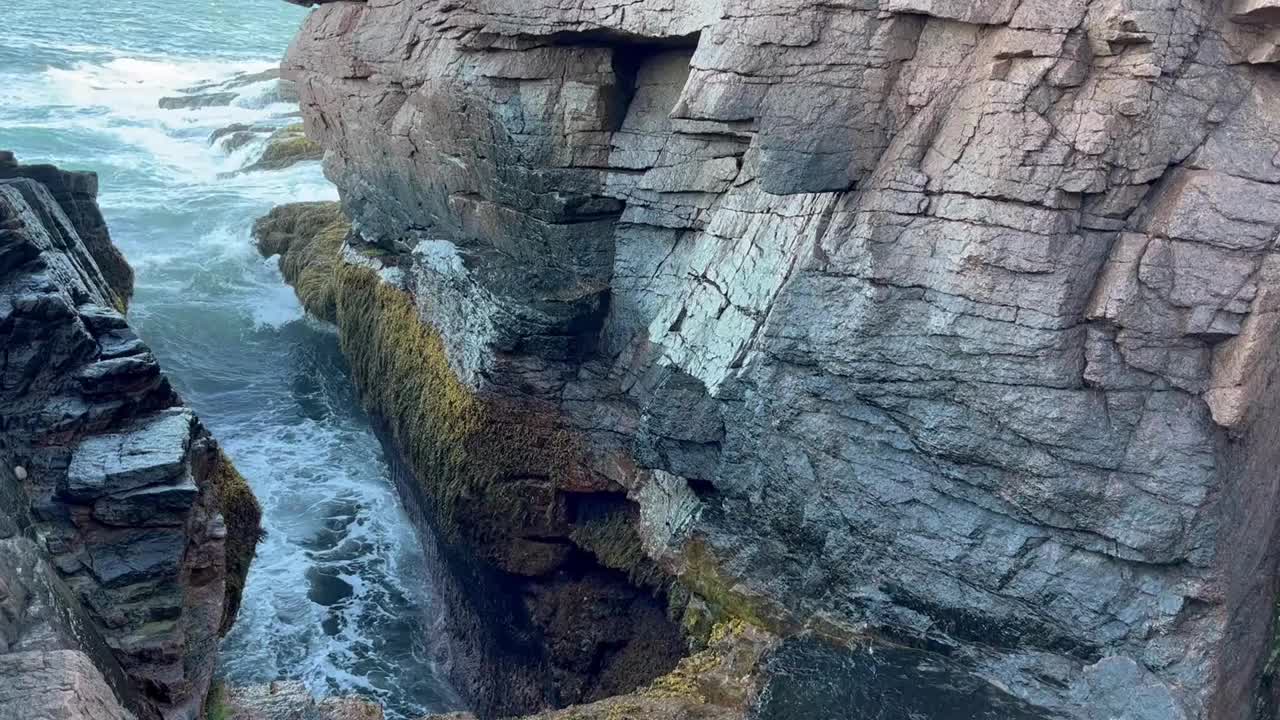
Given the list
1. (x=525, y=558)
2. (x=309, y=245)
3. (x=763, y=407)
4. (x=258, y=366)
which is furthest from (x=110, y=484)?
(x=309, y=245)

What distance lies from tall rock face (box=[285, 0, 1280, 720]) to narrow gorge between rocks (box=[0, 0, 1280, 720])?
1.4 inches

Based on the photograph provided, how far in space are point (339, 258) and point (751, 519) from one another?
1291 centimetres

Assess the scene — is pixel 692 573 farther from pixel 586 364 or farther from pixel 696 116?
pixel 696 116

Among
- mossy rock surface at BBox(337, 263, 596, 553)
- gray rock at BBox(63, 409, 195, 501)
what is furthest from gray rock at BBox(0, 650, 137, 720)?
mossy rock surface at BBox(337, 263, 596, 553)

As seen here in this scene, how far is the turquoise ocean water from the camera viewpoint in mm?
14094

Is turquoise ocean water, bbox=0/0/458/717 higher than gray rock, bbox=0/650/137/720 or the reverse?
the reverse

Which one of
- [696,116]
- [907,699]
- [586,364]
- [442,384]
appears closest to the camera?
[907,699]

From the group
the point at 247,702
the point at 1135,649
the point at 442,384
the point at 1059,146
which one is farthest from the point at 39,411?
the point at 1135,649

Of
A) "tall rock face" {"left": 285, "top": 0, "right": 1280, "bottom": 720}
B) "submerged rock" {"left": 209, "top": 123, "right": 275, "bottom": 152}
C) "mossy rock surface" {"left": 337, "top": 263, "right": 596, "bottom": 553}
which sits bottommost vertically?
"mossy rock surface" {"left": 337, "top": 263, "right": 596, "bottom": 553}

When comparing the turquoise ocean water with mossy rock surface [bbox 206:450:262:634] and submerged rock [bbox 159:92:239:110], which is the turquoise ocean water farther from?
mossy rock surface [bbox 206:450:262:634]

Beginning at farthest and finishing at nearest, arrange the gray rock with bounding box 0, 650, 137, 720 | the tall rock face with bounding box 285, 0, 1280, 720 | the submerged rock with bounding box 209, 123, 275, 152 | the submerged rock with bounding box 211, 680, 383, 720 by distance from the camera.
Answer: the submerged rock with bounding box 209, 123, 275, 152, the submerged rock with bounding box 211, 680, 383, 720, the tall rock face with bounding box 285, 0, 1280, 720, the gray rock with bounding box 0, 650, 137, 720

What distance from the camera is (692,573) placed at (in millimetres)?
11617

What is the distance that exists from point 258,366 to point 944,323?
53.0 ft

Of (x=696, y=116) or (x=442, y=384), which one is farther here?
(x=442, y=384)
